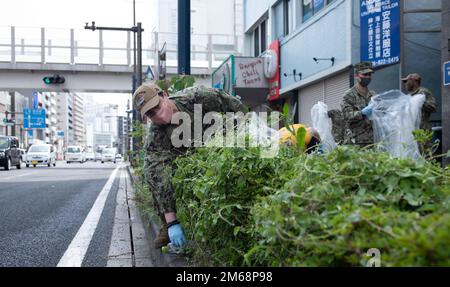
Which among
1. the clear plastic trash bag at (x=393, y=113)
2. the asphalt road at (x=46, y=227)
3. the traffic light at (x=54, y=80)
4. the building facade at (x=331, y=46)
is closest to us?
the asphalt road at (x=46, y=227)

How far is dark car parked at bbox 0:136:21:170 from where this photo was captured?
2247cm

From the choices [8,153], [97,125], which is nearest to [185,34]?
[8,153]

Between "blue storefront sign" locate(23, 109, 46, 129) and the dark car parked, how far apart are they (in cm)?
2031

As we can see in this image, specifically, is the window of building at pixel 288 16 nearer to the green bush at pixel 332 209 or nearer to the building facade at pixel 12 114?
the green bush at pixel 332 209

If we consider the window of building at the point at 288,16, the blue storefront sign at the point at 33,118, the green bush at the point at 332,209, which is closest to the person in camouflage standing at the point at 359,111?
the green bush at the point at 332,209

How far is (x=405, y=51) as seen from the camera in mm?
7961

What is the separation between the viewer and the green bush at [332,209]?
1145 millimetres

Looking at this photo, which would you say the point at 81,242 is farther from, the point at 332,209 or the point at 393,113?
the point at 332,209

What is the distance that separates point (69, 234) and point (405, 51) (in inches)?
256

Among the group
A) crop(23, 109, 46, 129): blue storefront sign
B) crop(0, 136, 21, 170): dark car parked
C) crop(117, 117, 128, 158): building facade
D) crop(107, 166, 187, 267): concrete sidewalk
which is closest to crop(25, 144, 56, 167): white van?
crop(0, 136, 21, 170): dark car parked

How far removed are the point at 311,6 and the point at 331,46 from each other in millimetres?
2126

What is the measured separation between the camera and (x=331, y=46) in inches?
393

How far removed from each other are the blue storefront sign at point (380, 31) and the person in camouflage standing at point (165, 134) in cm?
470

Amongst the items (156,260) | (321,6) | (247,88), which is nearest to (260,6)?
(247,88)
